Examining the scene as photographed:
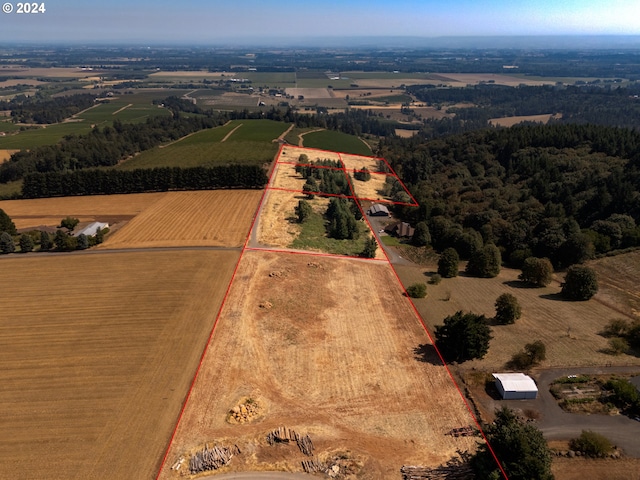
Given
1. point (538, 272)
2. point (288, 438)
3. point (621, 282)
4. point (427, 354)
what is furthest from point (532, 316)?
point (288, 438)

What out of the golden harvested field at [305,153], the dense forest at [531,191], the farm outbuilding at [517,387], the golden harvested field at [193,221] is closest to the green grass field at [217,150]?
the golden harvested field at [305,153]

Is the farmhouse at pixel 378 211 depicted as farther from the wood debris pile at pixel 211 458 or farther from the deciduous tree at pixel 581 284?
the wood debris pile at pixel 211 458

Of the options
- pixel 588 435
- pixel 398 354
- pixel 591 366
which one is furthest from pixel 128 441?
pixel 591 366

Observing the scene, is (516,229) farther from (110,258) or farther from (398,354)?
(110,258)

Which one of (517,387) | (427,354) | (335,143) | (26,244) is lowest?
(427,354)

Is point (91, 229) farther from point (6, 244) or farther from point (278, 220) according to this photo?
point (278, 220)

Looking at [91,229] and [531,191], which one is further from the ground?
[531,191]
